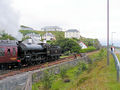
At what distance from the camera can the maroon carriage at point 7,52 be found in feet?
46.9

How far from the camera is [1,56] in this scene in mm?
14227

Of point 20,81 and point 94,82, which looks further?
point 20,81

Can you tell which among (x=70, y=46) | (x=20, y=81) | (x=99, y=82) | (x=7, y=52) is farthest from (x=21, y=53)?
(x=70, y=46)

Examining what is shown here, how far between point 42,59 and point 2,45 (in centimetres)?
797

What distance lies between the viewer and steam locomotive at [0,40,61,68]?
14.6 meters

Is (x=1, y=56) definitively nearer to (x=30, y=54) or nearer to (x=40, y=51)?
(x=30, y=54)

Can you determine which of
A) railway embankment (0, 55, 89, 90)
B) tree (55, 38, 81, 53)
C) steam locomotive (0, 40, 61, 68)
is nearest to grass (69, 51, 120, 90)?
railway embankment (0, 55, 89, 90)

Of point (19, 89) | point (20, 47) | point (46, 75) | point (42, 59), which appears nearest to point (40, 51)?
point (42, 59)

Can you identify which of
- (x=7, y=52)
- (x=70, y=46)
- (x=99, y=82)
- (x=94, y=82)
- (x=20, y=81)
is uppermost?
(x=7, y=52)

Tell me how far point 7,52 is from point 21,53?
8.25ft

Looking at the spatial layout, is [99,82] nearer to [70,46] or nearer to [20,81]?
[20,81]

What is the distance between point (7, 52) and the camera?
1470 centimetres

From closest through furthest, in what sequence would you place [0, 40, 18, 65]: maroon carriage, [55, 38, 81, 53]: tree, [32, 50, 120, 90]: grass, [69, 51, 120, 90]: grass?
[69, 51, 120, 90]: grass, [32, 50, 120, 90]: grass, [0, 40, 18, 65]: maroon carriage, [55, 38, 81, 53]: tree

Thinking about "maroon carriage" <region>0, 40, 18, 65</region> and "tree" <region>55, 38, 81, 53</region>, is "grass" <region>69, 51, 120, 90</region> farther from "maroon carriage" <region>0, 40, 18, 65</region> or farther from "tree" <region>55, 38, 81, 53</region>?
"tree" <region>55, 38, 81, 53</region>
